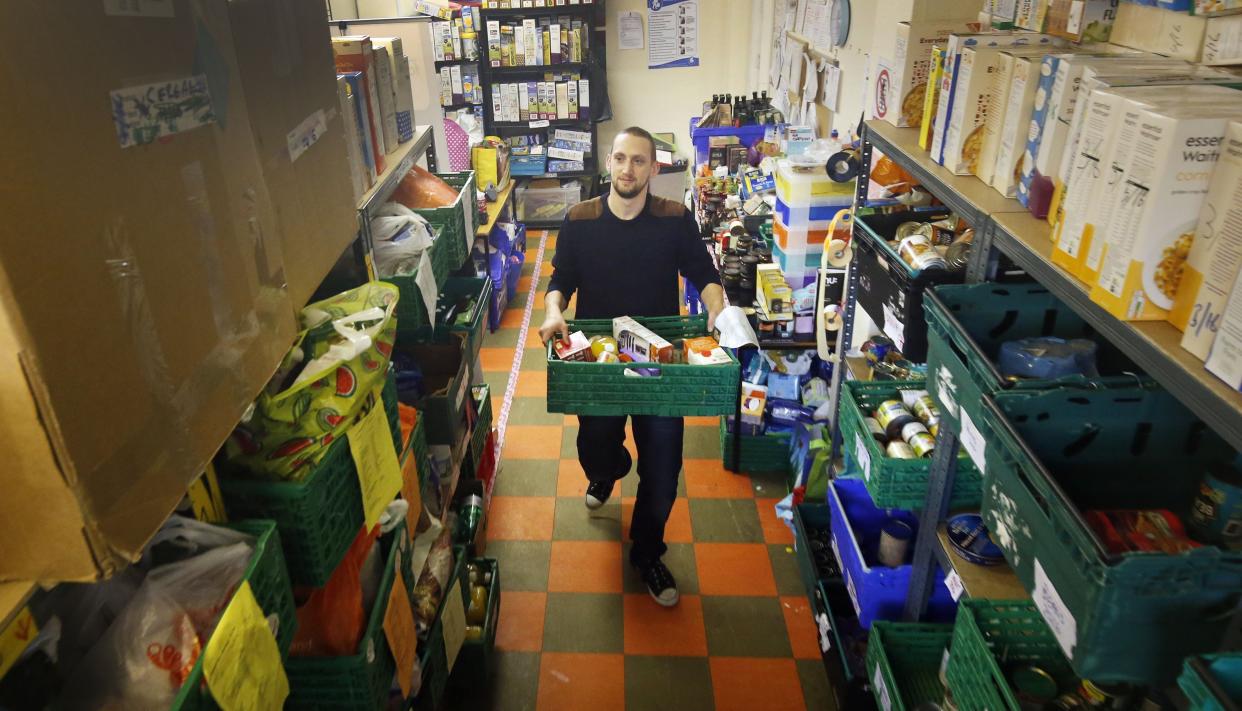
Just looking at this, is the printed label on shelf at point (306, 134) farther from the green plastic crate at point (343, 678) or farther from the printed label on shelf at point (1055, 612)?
the printed label on shelf at point (1055, 612)

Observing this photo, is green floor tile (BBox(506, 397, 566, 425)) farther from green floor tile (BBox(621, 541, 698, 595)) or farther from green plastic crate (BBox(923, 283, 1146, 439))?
green plastic crate (BBox(923, 283, 1146, 439))

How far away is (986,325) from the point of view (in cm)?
175

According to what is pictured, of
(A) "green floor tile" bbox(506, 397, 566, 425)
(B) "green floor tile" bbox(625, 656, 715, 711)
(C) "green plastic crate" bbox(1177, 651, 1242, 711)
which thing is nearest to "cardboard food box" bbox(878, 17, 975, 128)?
(C) "green plastic crate" bbox(1177, 651, 1242, 711)

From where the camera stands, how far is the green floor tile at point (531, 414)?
4.29 meters

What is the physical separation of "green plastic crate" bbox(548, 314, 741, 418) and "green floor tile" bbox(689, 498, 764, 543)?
113 centimetres

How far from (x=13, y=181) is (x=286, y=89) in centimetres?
84

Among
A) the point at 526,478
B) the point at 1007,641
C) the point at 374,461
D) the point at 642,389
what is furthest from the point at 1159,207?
the point at 526,478

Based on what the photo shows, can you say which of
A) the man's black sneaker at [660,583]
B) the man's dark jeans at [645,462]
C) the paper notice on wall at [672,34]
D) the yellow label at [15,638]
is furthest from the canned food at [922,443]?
the paper notice on wall at [672,34]

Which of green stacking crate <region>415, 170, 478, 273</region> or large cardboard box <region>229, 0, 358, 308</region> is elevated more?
large cardboard box <region>229, 0, 358, 308</region>

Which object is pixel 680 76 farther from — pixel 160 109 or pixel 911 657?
pixel 160 109

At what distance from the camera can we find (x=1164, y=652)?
108cm

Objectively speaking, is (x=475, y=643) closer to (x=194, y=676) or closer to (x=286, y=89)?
(x=194, y=676)

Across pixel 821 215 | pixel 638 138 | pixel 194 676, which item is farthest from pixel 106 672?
pixel 821 215

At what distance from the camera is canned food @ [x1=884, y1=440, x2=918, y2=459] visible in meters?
2.03
